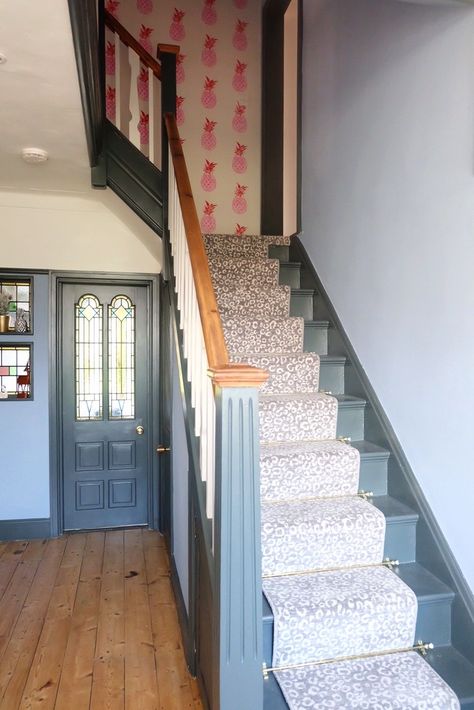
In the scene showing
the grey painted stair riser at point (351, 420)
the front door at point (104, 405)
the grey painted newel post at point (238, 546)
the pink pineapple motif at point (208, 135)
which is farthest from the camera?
the pink pineapple motif at point (208, 135)

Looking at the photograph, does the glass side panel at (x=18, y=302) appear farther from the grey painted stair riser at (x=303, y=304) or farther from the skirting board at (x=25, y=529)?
the grey painted stair riser at (x=303, y=304)

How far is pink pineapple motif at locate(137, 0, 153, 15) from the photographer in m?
4.25

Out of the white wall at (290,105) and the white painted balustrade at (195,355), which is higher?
the white wall at (290,105)

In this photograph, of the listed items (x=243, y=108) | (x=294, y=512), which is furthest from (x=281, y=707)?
(x=243, y=108)

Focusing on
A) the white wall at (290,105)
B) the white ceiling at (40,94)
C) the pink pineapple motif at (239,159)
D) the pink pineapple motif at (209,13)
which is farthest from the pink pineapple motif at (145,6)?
the white ceiling at (40,94)

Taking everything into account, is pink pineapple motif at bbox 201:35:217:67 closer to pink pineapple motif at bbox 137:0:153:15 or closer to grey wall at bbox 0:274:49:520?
pink pineapple motif at bbox 137:0:153:15

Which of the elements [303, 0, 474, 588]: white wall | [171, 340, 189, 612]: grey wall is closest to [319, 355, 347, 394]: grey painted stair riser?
[303, 0, 474, 588]: white wall

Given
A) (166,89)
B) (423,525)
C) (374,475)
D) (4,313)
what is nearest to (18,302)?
(4,313)

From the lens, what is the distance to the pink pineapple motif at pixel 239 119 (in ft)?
Result: 14.9

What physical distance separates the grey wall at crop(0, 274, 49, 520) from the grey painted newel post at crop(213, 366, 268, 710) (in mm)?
2698

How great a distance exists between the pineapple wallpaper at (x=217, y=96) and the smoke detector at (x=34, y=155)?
1.52m

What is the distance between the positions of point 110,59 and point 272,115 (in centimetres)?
144

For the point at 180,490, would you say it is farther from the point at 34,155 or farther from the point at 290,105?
the point at 290,105

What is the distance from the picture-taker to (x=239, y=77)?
4500mm
